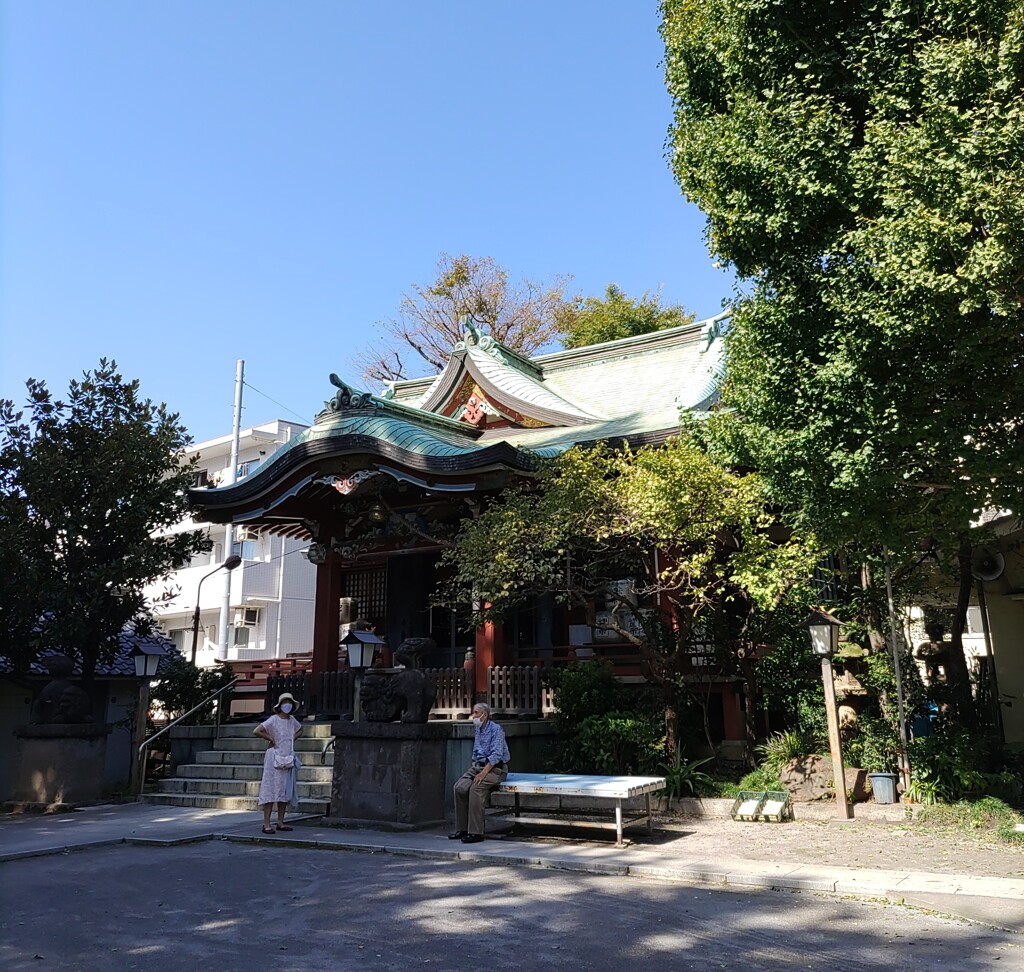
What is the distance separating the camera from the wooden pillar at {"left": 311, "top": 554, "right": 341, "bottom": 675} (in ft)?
56.2

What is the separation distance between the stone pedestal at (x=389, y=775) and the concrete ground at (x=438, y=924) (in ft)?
6.61

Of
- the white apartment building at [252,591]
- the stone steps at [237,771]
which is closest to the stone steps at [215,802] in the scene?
the stone steps at [237,771]

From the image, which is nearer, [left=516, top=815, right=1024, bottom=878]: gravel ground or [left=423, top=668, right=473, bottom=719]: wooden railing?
[left=516, top=815, right=1024, bottom=878]: gravel ground

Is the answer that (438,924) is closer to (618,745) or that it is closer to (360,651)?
(360,651)

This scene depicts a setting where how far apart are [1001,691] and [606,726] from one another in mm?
8235

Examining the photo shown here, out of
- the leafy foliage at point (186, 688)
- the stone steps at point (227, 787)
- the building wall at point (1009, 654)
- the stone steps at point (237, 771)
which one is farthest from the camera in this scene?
the leafy foliage at point (186, 688)

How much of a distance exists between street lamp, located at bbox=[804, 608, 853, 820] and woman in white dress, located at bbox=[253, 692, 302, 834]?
6866 mm

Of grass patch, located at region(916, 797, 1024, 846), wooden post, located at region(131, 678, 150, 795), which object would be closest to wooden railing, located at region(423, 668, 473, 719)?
wooden post, located at region(131, 678, 150, 795)

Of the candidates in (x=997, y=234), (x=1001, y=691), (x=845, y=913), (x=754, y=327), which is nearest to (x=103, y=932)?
(x=845, y=913)

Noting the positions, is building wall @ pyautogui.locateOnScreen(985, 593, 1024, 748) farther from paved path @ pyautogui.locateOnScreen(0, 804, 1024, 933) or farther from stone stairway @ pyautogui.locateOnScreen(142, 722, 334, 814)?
stone stairway @ pyautogui.locateOnScreen(142, 722, 334, 814)

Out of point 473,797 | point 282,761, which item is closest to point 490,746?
point 473,797

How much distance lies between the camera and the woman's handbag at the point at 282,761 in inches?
418

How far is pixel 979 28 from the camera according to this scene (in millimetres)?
7496

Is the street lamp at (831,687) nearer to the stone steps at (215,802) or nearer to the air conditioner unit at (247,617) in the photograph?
the stone steps at (215,802)
